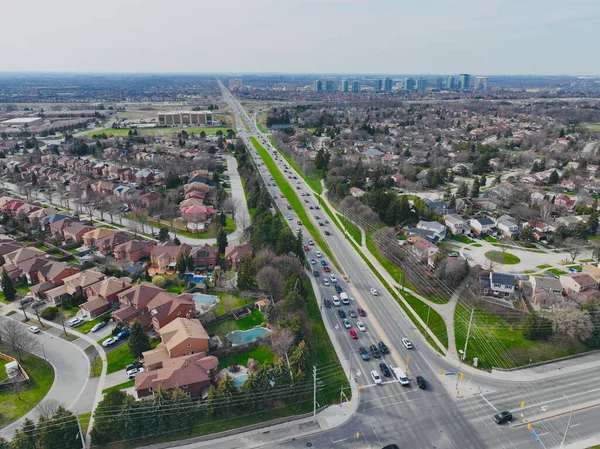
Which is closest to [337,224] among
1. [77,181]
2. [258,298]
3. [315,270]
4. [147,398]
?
[315,270]

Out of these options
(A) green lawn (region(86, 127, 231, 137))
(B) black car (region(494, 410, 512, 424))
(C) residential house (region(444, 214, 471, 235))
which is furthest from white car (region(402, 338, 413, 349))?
(A) green lawn (region(86, 127, 231, 137))

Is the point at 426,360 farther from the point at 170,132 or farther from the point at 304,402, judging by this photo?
the point at 170,132

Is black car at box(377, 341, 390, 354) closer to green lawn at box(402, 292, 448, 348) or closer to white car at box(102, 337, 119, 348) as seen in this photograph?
green lawn at box(402, 292, 448, 348)

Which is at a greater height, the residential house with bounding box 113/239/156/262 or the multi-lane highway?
the residential house with bounding box 113/239/156/262

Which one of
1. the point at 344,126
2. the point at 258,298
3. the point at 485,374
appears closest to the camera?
the point at 485,374

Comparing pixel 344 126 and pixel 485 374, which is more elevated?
pixel 344 126

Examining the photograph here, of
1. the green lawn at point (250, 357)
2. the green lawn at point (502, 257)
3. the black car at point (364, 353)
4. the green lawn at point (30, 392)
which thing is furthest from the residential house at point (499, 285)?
the green lawn at point (30, 392)

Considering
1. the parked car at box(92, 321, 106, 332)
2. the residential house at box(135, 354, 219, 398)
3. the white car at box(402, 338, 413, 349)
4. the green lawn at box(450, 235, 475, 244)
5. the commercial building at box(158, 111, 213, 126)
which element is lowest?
the parked car at box(92, 321, 106, 332)

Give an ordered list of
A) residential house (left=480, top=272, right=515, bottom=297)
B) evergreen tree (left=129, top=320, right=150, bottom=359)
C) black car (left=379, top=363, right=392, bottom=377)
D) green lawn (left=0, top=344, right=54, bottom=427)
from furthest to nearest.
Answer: residential house (left=480, top=272, right=515, bottom=297) < evergreen tree (left=129, top=320, right=150, bottom=359) < black car (left=379, top=363, right=392, bottom=377) < green lawn (left=0, top=344, right=54, bottom=427)

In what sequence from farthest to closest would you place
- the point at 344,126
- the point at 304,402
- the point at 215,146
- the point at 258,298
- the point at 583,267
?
the point at 344,126 < the point at 215,146 < the point at 583,267 < the point at 258,298 < the point at 304,402
